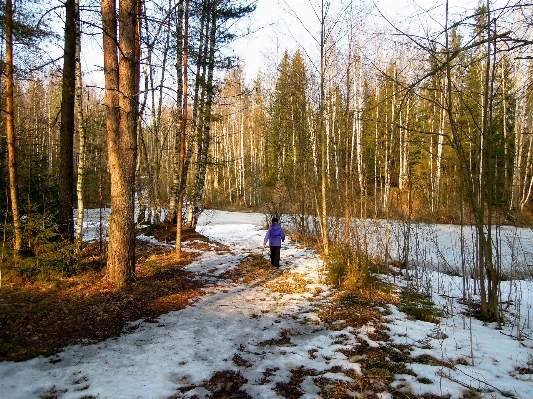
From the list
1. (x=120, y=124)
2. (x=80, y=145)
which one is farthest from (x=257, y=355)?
(x=80, y=145)

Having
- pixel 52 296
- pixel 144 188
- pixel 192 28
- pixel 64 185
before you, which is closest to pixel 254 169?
pixel 144 188

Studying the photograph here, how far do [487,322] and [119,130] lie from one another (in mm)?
7962

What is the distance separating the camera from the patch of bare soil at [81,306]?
4.73 m

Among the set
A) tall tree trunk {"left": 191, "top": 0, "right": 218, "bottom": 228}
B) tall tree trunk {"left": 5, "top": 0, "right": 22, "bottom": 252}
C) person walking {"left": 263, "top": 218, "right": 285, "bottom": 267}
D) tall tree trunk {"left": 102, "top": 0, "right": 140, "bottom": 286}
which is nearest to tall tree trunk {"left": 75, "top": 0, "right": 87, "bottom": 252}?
tall tree trunk {"left": 5, "top": 0, "right": 22, "bottom": 252}

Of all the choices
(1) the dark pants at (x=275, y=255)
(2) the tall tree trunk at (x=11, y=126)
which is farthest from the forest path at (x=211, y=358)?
(2) the tall tree trunk at (x=11, y=126)

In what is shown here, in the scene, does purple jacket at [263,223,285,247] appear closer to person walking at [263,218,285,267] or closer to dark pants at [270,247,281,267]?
person walking at [263,218,285,267]

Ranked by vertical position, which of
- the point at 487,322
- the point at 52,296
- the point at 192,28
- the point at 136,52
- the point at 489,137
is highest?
the point at 192,28

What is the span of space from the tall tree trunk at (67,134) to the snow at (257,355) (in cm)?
425

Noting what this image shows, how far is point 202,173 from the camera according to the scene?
13805mm

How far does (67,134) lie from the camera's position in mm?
8375

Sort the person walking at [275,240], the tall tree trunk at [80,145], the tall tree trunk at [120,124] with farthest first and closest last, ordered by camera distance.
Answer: the person walking at [275,240]
the tall tree trunk at [80,145]
the tall tree trunk at [120,124]

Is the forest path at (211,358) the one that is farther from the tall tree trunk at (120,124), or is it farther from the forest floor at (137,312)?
the tall tree trunk at (120,124)

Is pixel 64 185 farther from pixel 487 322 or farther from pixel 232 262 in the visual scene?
pixel 487 322

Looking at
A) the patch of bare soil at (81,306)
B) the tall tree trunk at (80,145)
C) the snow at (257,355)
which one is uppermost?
the tall tree trunk at (80,145)
